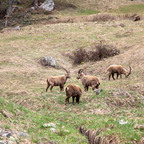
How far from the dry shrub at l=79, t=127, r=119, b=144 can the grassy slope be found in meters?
0.21

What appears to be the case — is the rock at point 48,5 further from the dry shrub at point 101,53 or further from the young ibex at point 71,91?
the young ibex at point 71,91

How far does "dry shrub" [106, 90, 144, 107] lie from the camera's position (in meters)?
14.6

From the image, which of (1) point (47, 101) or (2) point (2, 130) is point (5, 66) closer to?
(1) point (47, 101)

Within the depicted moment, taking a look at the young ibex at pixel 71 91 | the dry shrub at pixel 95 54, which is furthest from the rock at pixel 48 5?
the young ibex at pixel 71 91

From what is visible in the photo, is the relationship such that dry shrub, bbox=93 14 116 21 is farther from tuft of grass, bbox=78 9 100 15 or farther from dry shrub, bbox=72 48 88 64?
dry shrub, bbox=72 48 88 64

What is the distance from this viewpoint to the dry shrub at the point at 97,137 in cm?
996

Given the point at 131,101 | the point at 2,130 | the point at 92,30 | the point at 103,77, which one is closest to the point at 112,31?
the point at 92,30

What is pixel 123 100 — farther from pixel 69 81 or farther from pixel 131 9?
pixel 131 9

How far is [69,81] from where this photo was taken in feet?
71.7

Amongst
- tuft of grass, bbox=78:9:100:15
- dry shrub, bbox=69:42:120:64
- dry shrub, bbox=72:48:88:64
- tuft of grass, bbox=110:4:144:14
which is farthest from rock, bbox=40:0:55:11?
dry shrub, bbox=72:48:88:64

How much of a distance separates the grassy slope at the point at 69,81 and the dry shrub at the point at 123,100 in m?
0.20

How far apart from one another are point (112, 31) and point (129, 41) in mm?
6156

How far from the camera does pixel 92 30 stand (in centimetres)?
4053

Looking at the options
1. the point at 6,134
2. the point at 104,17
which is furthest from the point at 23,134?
the point at 104,17
